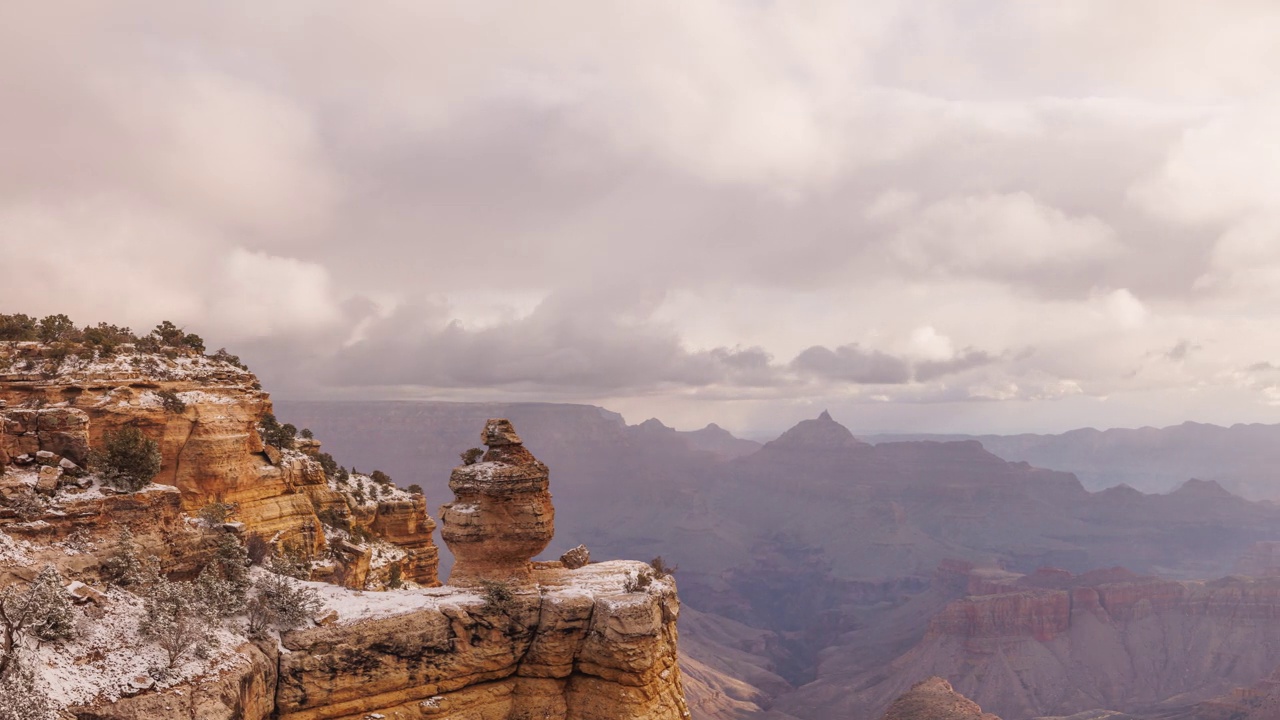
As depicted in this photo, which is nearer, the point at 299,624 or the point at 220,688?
the point at 220,688

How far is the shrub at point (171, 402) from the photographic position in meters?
28.1

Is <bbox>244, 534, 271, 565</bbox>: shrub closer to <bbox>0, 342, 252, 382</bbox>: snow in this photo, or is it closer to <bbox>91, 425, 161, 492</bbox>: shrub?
<bbox>91, 425, 161, 492</bbox>: shrub

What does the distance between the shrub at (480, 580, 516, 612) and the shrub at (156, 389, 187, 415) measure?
14.8 metres

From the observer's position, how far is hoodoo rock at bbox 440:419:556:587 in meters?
26.6

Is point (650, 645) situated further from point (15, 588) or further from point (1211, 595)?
point (1211, 595)

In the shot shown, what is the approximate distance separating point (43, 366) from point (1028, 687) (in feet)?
583

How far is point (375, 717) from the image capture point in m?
21.7

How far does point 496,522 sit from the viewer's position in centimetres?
2681

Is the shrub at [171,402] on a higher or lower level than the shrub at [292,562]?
higher

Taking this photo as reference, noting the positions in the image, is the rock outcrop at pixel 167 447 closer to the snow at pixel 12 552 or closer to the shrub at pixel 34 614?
the snow at pixel 12 552

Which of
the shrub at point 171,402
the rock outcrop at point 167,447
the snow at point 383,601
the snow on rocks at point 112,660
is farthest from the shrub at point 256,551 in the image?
the snow on rocks at point 112,660

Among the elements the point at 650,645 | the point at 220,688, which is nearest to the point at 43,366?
the point at 220,688

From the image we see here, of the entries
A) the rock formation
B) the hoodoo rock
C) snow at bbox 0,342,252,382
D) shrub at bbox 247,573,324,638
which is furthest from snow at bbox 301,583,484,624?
the rock formation

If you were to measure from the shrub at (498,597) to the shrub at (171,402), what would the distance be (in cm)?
1478
